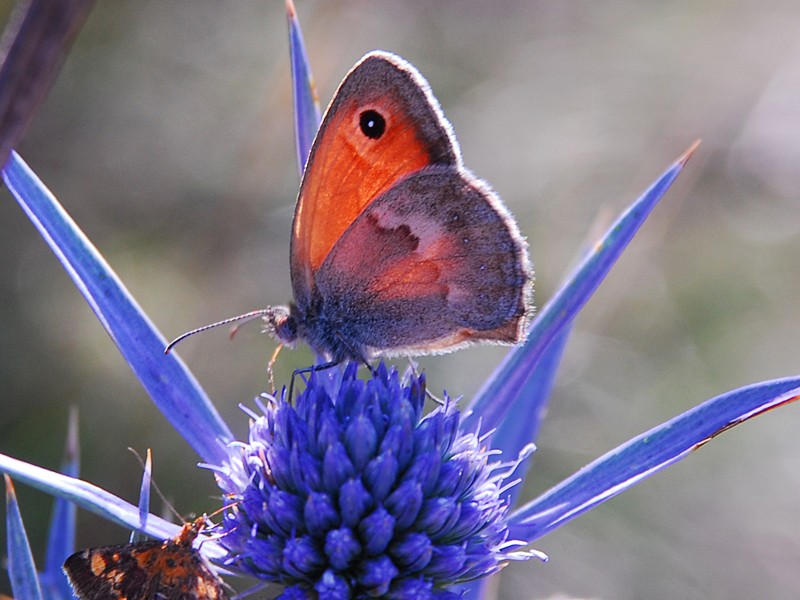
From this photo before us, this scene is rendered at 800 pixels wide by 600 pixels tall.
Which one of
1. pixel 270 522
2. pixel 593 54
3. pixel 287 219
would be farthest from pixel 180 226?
pixel 270 522

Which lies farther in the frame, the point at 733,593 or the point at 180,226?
the point at 180,226

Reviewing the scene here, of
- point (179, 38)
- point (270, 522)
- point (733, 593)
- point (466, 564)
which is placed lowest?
point (733, 593)

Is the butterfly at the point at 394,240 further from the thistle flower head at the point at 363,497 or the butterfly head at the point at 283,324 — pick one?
the thistle flower head at the point at 363,497

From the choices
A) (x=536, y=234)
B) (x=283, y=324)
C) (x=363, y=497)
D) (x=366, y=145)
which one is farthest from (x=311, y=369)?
(x=536, y=234)

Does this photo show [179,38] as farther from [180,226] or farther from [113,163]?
[180,226]

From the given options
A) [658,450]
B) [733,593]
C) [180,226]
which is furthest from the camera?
[180,226]

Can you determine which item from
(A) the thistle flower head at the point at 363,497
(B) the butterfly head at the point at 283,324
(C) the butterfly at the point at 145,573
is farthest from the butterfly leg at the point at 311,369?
(C) the butterfly at the point at 145,573

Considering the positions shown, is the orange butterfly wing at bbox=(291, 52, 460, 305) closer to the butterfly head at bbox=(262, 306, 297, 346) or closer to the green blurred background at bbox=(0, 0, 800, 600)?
the butterfly head at bbox=(262, 306, 297, 346)
